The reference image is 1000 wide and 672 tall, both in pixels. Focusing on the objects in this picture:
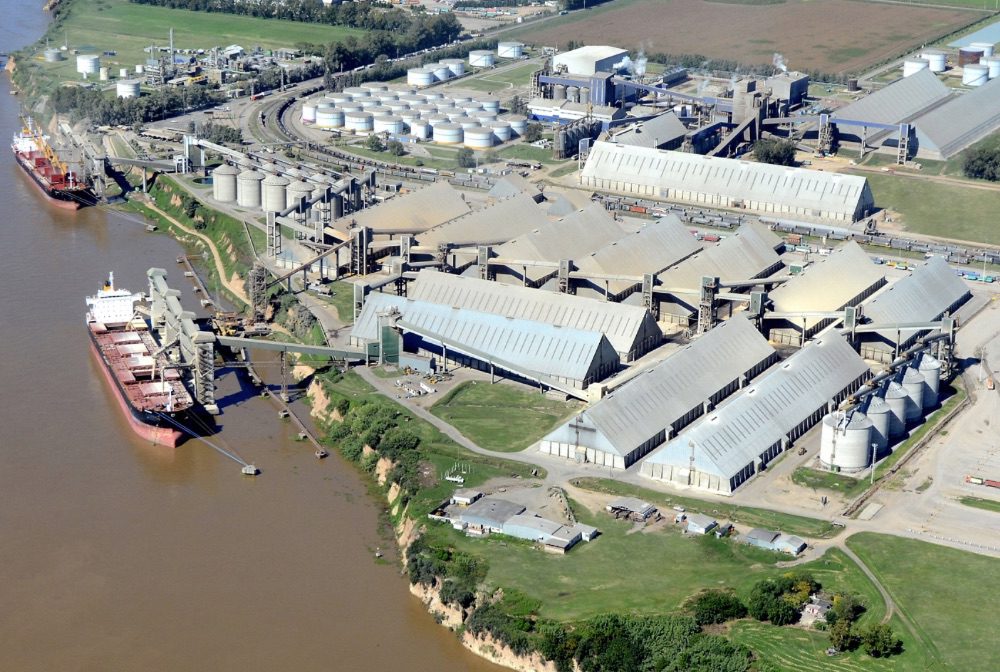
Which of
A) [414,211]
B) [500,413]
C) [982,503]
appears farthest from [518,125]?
[982,503]

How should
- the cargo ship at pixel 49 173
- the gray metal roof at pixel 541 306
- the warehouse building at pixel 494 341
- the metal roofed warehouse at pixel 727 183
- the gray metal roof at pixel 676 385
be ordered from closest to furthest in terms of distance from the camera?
the gray metal roof at pixel 676 385 → the warehouse building at pixel 494 341 → the gray metal roof at pixel 541 306 → the metal roofed warehouse at pixel 727 183 → the cargo ship at pixel 49 173

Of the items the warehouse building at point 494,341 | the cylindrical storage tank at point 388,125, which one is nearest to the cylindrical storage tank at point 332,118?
the cylindrical storage tank at point 388,125

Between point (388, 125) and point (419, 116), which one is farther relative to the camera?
point (419, 116)

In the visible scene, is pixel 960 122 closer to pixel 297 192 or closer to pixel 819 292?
pixel 819 292

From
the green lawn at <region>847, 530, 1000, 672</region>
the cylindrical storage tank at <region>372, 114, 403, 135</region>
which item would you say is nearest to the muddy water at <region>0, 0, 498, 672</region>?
the green lawn at <region>847, 530, 1000, 672</region>

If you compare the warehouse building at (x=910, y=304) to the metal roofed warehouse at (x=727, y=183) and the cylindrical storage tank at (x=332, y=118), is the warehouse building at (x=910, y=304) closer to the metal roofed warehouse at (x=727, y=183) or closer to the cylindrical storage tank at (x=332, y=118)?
the metal roofed warehouse at (x=727, y=183)

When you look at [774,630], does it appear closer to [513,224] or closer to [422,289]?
[422,289]
